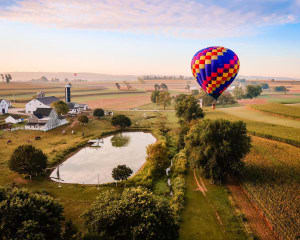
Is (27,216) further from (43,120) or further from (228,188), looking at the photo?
Result: (43,120)

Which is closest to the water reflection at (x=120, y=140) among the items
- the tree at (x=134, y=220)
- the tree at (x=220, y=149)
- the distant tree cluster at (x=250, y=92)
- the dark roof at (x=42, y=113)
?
the dark roof at (x=42, y=113)

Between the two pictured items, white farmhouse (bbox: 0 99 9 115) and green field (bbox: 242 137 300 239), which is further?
white farmhouse (bbox: 0 99 9 115)

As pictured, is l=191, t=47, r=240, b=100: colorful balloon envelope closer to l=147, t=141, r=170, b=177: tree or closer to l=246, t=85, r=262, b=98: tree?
l=147, t=141, r=170, b=177: tree

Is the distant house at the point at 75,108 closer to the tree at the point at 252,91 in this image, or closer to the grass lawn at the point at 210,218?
the grass lawn at the point at 210,218

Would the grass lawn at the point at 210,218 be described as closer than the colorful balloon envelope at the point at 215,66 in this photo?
Yes

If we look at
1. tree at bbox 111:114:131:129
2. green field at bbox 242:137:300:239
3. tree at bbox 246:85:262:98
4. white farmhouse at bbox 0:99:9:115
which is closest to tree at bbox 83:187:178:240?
green field at bbox 242:137:300:239
